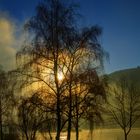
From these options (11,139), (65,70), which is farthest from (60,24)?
(11,139)

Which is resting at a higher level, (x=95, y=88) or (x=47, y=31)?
(x=47, y=31)

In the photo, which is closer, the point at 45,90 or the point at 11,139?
the point at 45,90

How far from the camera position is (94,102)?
31953 millimetres

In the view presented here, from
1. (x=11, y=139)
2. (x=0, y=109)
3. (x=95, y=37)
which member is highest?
(x=95, y=37)

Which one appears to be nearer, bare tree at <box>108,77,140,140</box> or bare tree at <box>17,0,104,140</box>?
bare tree at <box>17,0,104,140</box>

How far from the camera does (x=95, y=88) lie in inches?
1229

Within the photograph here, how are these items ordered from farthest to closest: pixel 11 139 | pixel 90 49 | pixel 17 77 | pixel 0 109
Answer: pixel 11 139, pixel 0 109, pixel 90 49, pixel 17 77

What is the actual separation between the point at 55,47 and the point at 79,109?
18.4 ft

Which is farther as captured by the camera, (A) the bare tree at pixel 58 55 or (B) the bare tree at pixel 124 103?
(B) the bare tree at pixel 124 103

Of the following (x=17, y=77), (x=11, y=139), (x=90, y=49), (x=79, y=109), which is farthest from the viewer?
(x=11, y=139)

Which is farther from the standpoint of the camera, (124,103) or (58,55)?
(124,103)

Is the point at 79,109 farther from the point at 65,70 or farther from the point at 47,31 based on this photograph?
the point at 47,31

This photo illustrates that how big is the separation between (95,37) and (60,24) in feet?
8.74

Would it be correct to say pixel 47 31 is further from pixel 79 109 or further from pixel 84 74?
pixel 79 109
